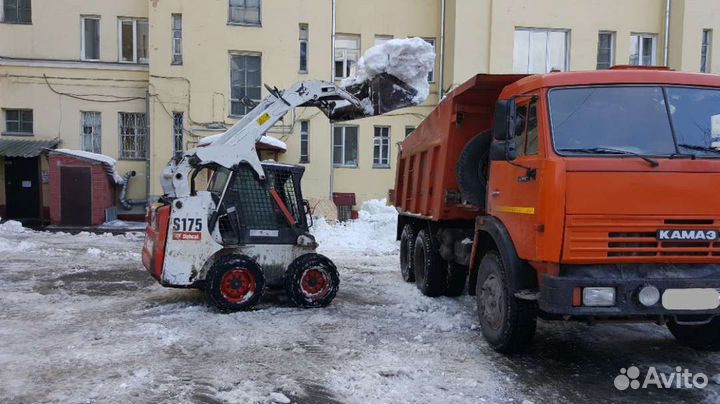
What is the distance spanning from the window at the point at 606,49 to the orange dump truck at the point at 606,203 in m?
17.4

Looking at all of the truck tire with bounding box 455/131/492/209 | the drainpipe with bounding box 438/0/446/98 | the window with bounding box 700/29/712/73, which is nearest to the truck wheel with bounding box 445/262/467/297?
the truck tire with bounding box 455/131/492/209

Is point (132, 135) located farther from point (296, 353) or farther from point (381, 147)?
point (296, 353)

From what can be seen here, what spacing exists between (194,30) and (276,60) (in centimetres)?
292

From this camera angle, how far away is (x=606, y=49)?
69.3 feet

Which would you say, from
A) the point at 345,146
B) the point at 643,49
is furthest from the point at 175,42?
the point at 643,49

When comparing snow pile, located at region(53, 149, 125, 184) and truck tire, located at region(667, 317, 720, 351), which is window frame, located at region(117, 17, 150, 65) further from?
truck tire, located at region(667, 317, 720, 351)

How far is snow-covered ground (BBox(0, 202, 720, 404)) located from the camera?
4789 mm

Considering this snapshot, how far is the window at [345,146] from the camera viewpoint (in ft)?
68.3

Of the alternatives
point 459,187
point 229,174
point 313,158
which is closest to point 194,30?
point 313,158

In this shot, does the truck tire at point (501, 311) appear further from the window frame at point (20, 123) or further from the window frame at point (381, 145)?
the window frame at point (20, 123)

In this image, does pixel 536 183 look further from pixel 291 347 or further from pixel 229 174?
pixel 229 174

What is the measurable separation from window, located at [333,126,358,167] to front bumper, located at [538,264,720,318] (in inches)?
644

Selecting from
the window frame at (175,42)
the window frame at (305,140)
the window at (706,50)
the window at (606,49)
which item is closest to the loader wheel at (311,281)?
the window frame at (305,140)

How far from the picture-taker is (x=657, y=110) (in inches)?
197
